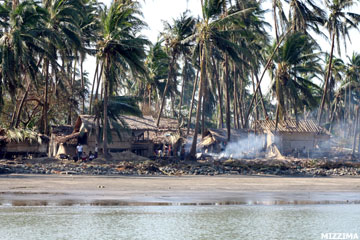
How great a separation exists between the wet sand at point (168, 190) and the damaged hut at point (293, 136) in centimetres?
1334

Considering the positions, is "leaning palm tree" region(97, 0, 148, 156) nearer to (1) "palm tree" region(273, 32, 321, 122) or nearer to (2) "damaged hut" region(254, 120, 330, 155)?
(1) "palm tree" region(273, 32, 321, 122)

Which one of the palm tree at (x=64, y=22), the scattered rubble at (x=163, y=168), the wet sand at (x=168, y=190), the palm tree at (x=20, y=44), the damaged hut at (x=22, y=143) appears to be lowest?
the wet sand at (x=168, y=190)

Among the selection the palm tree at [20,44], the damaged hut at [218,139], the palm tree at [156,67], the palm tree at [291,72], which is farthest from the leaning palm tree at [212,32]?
the palm tree at [156,67]

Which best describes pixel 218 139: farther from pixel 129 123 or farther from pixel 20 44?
pixel 20 44

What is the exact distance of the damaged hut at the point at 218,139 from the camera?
37781 millimetres

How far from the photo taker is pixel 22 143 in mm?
29422

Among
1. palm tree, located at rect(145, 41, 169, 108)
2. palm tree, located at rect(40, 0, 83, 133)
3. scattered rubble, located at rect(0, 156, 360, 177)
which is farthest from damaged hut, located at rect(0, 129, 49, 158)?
palm tree, located at rect(145, 41, 169, 108)

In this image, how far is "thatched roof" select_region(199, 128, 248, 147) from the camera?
38000 mm

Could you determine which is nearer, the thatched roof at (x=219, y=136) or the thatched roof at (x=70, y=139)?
the thatched roof at (x=70, y=139)

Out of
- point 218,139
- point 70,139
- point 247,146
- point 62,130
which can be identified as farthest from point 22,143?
point 247,146

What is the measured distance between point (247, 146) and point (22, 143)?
51.8 ft

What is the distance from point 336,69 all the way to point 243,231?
43632 mm

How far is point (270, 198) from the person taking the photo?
17.2 m

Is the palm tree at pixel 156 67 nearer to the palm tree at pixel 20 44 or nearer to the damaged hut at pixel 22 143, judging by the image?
the damaged hut at pixel 22 143
